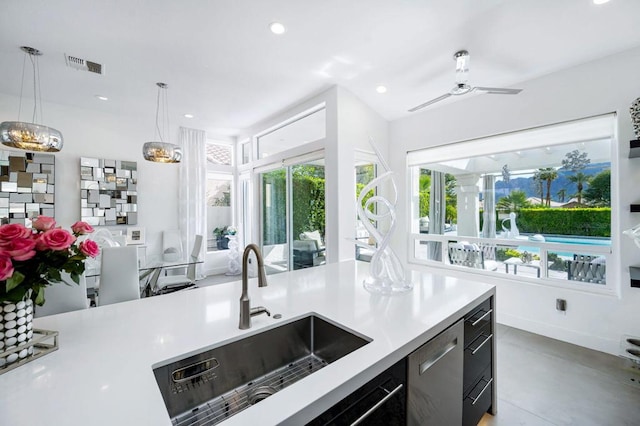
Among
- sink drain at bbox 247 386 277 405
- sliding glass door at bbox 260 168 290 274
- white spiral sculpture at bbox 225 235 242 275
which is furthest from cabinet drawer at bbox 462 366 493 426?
white spiral sculpture at bbox 225 235 242 275

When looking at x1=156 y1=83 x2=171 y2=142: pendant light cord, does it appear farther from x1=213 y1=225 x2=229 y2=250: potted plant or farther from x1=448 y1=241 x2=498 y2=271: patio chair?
x1=448 y1=241 x2=498 y2=271: patio chair

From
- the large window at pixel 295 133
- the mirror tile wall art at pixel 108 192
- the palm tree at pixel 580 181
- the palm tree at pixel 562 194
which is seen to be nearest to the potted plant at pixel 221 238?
the mirror tile wall art at pixel 108 192

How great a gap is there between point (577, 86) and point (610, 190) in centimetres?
112

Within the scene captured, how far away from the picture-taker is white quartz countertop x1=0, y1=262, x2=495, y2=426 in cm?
69

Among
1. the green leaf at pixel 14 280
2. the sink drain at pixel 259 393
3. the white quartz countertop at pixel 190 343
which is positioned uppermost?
the green leaf at pixel 14 280

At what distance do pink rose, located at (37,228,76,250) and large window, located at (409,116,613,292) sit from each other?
411 cm

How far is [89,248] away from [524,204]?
13.5 feet

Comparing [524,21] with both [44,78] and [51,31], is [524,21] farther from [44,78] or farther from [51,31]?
[44,78]

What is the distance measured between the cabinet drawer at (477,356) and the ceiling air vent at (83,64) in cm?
446

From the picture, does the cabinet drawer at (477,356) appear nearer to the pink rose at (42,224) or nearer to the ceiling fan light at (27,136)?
the pink rose at (42,224)

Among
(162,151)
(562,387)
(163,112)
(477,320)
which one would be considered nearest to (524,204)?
(562,387)

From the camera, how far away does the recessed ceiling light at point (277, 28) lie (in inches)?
99.7

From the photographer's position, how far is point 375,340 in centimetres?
105

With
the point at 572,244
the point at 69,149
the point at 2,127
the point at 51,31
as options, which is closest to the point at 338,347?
the point at 572,244
